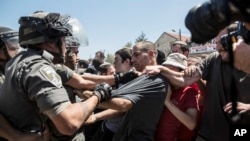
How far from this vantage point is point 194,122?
3.04 meters

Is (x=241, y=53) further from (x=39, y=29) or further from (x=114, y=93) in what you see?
(x=39, y=29)

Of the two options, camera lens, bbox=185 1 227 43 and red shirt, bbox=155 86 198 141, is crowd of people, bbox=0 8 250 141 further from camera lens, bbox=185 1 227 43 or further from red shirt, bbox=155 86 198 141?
camera lens, bbox=185 1 227 43

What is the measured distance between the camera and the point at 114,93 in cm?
285

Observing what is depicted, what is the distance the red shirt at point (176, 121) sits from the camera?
9.94ft

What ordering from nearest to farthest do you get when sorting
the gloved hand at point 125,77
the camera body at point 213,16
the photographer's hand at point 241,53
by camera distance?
the camera body at point 213,16 < the photographer's hand at point 241,53 < the gloved hand at point 125,77

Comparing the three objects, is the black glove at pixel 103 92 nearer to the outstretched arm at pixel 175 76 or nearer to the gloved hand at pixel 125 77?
the outstretched arm at pixel 175 76

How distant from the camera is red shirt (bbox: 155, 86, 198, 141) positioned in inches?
119

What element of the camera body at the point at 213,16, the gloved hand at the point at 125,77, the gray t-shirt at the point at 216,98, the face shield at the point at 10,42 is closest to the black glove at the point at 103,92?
the gloved hand at the point at 125,77

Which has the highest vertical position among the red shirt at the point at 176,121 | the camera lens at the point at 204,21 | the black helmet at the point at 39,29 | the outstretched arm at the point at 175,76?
the camera lens at the point at 204,21

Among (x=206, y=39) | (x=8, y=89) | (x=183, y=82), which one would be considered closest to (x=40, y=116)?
(x=8, y=89)

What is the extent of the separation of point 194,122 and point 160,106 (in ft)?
1.20

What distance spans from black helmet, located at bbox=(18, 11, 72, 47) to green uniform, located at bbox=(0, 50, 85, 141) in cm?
14

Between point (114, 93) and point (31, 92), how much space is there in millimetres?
884

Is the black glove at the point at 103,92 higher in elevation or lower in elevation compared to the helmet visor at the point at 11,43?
lower
